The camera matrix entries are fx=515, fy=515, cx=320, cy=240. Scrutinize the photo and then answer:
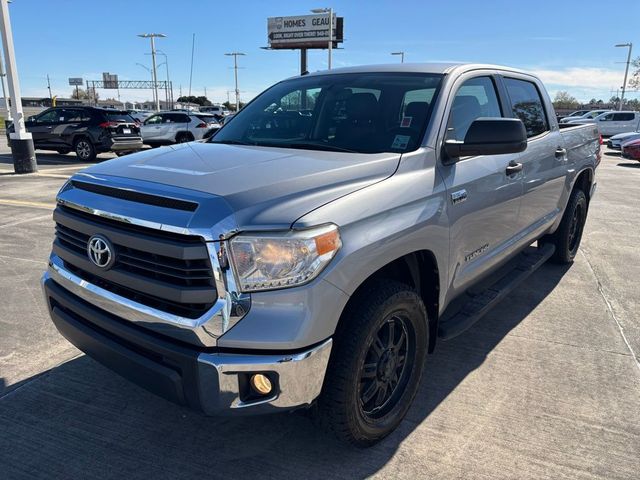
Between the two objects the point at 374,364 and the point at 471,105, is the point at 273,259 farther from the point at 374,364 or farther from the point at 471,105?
the point at 471,105

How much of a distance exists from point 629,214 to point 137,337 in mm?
8748

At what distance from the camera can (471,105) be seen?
11.2 feet

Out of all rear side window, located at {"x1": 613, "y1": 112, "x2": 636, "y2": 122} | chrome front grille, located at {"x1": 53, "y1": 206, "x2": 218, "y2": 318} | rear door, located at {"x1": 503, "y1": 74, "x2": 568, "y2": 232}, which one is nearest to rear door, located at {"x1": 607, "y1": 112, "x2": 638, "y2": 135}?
rear side window, located at {"x1": 613, "y1": 112, "x2": 636, "y2": 122}

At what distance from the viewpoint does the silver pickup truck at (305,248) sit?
2006mm

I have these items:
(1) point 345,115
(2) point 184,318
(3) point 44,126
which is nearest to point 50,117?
(3) point 44,126

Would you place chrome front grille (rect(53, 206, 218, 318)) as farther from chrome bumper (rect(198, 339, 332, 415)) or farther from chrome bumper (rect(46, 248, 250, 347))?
chrome bumper (rect(198, 339, 332, 415))

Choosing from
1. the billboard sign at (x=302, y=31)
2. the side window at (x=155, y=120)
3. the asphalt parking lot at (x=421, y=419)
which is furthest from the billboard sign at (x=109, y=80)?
the asphalt parking lot at (x=421, y=419)

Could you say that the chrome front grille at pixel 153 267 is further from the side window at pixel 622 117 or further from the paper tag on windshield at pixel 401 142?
the side window at pixel 622 117

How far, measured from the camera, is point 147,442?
2662 millimetres

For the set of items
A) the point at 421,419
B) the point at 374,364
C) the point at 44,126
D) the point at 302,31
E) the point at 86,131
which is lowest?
the point at 421,419

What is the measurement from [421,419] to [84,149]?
15569mm

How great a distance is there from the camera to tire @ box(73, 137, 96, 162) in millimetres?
15730

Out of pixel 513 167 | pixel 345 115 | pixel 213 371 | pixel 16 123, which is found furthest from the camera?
pixel 16 123

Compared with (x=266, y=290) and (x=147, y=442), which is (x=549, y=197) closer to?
(x=266, y=290)
